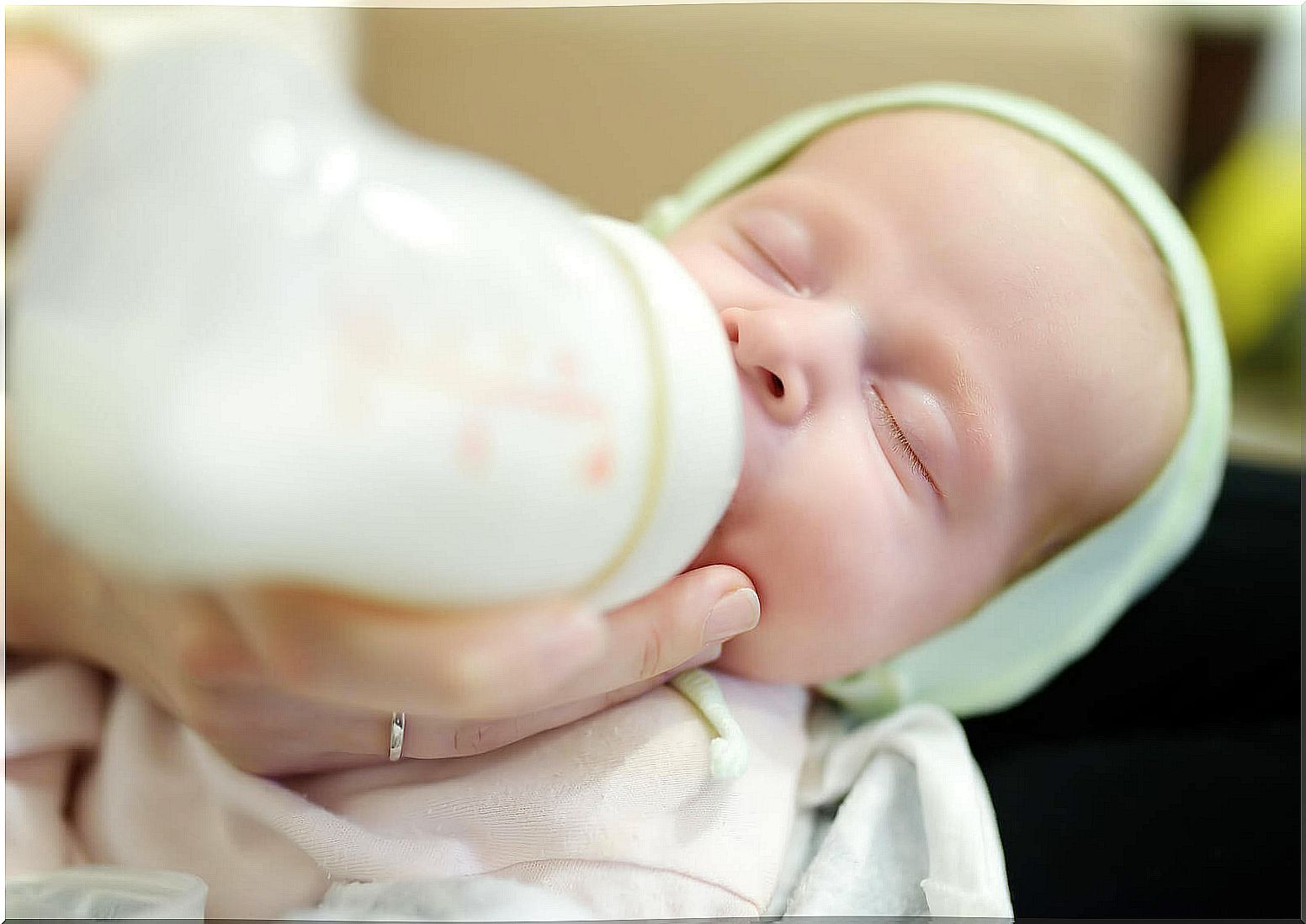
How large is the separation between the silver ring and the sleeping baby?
0.17 ft

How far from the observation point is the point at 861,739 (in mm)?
908

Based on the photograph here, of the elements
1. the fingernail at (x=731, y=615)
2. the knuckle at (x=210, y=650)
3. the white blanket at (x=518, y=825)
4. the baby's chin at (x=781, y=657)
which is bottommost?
the white blanket at (x=518, y=825)

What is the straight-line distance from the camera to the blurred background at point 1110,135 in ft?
3.24

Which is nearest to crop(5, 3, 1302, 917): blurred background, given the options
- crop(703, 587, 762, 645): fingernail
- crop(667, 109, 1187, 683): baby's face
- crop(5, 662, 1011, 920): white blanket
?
crop(5, 662, 1011, 920): white blanket

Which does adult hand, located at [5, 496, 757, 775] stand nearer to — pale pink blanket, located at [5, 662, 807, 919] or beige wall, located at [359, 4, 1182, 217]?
pale pink blanket, located at [5, 662, 807, 919]

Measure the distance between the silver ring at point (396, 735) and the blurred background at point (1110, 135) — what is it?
1.67 ft

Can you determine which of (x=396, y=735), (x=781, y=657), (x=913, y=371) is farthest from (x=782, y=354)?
(x=396, y=735)

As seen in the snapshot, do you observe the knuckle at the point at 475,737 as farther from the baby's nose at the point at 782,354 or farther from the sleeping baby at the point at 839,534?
the baby's nose at the point at 782,354

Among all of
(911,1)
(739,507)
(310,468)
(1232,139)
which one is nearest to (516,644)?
(310,468)

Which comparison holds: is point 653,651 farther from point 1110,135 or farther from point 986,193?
point 1110,135

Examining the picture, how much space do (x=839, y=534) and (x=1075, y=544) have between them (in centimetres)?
36

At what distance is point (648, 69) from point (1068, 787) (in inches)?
54.8

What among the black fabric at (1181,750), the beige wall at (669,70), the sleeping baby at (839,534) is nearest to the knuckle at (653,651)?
the sleeping baby at (839,534)

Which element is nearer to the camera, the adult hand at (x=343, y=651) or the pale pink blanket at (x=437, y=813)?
the adult hand at (x=343, y=651)
